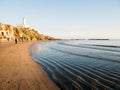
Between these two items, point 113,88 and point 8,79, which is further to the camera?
point 8,79

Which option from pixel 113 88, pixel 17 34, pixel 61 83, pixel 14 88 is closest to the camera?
pixel 14 88

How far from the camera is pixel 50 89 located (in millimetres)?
6797

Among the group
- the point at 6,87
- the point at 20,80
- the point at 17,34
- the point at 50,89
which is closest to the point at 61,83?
the point at 50,89

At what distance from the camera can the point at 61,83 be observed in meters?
7.79

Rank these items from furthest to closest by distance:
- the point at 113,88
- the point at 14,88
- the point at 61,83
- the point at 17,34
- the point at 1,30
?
the point at 17,34
the point at 1,30
the point at 61,83
the point at 113,88
the point at 14,88

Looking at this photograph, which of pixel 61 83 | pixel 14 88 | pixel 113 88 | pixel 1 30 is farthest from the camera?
pixel 1 30

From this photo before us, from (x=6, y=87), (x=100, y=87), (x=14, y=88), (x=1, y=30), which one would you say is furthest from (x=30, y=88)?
(x=1, y=30)

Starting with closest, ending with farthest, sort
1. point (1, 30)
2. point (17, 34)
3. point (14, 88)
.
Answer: point (14, 88) < point (1, 30) < point (17, 34)

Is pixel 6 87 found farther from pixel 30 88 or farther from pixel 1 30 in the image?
pixel 1 30

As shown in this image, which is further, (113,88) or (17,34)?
(17,34)

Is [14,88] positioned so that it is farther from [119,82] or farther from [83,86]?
[119,82]

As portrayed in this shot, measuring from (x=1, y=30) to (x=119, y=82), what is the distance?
3070 inches

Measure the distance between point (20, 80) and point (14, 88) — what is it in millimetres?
1304

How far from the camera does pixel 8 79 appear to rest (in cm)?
805
